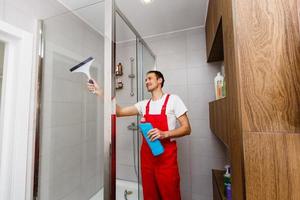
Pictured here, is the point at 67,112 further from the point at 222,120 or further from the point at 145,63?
the point at 222,120

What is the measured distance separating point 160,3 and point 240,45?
1.00m

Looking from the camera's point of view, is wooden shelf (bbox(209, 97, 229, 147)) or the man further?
the man

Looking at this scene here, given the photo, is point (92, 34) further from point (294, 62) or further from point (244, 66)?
point (294, 62)

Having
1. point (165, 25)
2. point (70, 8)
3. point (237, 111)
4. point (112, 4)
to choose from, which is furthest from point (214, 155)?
point (70, 8)

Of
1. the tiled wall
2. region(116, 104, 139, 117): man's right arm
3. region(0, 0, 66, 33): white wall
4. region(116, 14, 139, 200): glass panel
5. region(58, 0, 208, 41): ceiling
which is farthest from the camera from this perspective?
the tiled wall

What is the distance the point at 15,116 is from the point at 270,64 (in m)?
1.34

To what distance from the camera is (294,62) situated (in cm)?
50

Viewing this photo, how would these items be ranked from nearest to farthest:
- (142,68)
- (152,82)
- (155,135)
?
(155,135), (152,82), (142,68)

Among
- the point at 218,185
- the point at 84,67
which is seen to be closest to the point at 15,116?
the point at 84,67

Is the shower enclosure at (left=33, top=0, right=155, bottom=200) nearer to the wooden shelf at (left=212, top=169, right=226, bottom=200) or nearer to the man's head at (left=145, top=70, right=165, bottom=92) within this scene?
the man's head at (left=145, top=70, right=165, bottom=92)

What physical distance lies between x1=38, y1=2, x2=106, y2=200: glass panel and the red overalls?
393 millimetres

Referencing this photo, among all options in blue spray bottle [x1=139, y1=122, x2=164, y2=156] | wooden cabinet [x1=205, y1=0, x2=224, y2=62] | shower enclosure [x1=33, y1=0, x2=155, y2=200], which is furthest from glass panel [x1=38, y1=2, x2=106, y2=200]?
wooden cabinet [x1=205, y1=0, x2=224, y2=62]

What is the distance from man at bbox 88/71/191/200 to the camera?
1130 mm

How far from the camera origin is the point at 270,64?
515 mm
